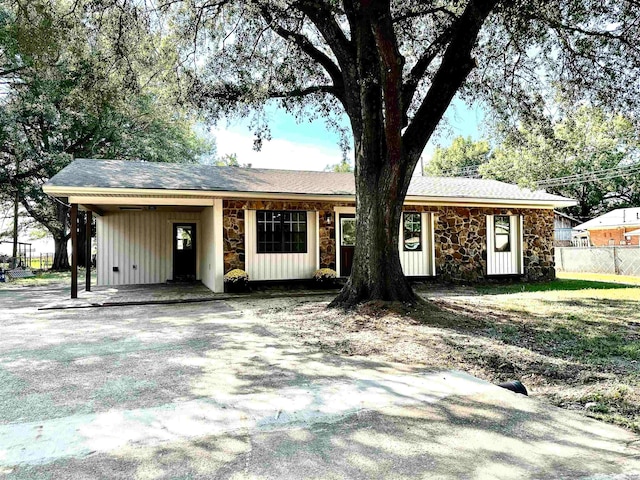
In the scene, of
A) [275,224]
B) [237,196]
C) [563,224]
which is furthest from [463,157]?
[237,196]

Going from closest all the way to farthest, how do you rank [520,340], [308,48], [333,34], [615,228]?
1. [520,340]
2. [333,34]
3. [308,48]
4. [615,228]

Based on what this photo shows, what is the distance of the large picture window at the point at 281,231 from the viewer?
1170 cm

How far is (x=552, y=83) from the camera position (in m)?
9.53

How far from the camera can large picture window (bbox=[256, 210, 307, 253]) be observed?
11.7 m

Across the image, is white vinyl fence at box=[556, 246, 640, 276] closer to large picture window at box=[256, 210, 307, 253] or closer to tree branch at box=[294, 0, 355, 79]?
large picture window at box=[256, 210, 307, 253]

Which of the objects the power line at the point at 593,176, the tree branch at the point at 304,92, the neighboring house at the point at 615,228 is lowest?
the neighboring house at the point at 615,228

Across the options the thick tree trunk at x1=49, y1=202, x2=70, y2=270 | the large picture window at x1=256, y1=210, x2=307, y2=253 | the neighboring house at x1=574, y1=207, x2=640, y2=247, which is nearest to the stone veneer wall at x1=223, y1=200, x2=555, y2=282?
the large picture window at x1=256, y1=210, x2=307, y2=253

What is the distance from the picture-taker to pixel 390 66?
20.6ft

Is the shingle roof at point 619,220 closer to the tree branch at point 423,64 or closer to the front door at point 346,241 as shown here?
the front door at point 346,241

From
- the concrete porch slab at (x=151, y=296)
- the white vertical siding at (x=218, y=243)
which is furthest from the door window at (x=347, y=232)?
the white vertical siding at (x=218, y=243)

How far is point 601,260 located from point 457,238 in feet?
25.2

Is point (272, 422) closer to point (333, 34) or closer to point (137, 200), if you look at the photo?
point (333, 34)

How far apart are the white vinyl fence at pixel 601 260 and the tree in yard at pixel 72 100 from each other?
15752 mm

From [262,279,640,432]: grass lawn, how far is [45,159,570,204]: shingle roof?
4.37 m
